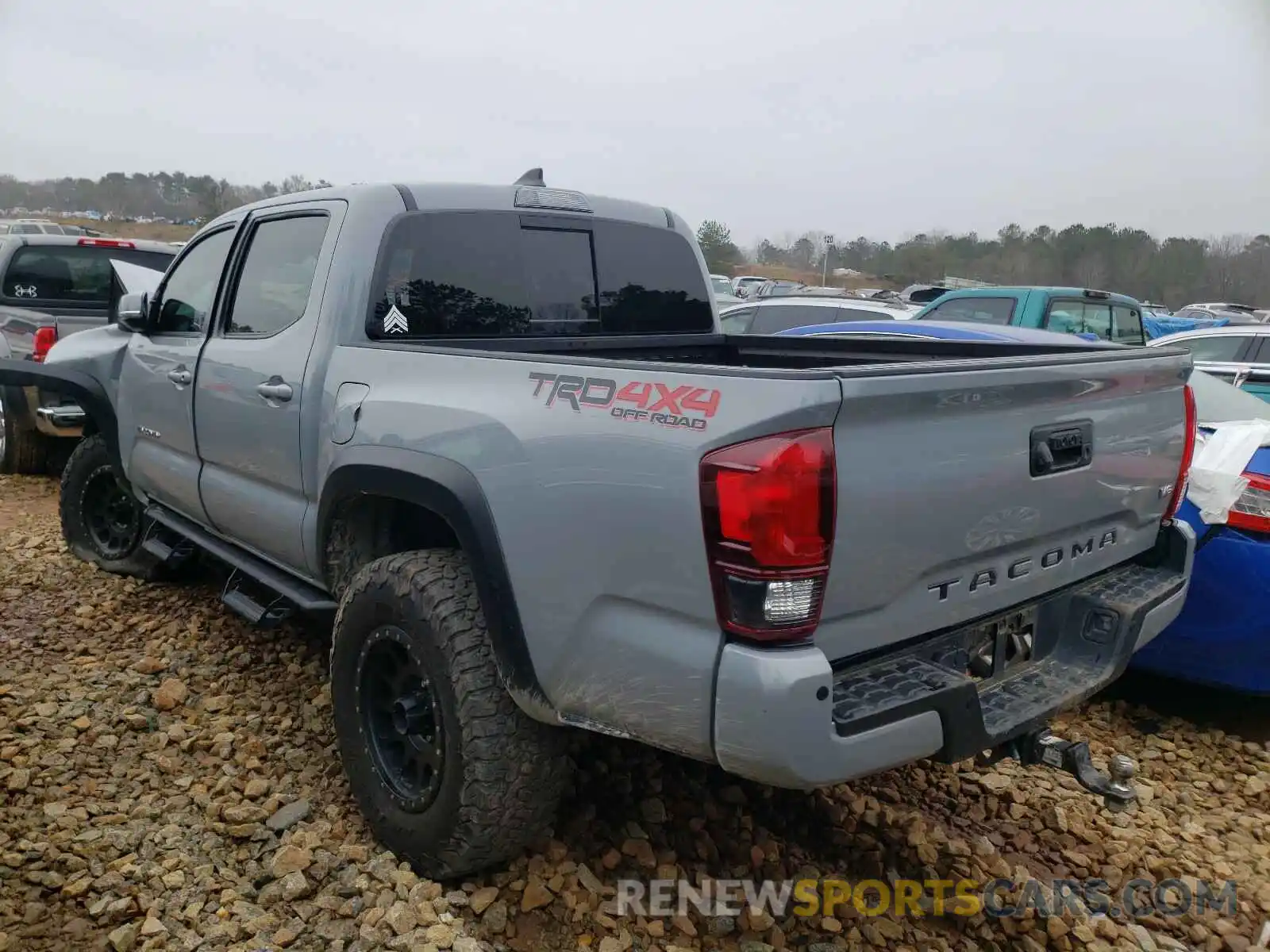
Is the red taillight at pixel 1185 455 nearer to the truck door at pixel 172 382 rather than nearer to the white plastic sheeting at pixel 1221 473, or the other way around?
the white plastic sheeting at pixel 1221 473

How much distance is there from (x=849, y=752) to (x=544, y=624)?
77 cm

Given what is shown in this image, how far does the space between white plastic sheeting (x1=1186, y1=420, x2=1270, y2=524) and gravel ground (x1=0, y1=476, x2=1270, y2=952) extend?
103 cm

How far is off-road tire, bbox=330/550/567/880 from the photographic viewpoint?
2.44 meters

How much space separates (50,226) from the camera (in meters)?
31.0

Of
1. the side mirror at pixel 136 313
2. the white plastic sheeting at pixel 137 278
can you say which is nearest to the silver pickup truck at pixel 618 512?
the side mirror at pixel 136 313

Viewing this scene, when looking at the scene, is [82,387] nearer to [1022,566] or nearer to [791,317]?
[1022,566]

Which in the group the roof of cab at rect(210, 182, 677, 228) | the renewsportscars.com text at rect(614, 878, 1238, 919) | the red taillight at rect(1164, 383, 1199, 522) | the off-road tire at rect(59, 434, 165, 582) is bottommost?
the renewsportscars.com text at rect(614, 878, 1238, 919)

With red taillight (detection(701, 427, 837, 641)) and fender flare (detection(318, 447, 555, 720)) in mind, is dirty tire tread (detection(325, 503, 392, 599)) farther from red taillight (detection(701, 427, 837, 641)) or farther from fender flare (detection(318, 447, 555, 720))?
red taillight (detection(701, 427, 837, 641))

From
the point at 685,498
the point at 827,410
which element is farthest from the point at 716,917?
the point at 827,410

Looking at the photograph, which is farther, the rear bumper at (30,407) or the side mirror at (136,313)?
the rear bumper at (30,407)

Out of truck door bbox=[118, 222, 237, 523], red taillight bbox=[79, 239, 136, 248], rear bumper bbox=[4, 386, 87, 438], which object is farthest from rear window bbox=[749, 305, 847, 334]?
truck door bbox=[118, 222, 237, 523]

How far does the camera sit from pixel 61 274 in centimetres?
725

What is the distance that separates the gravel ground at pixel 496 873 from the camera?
2527 mm

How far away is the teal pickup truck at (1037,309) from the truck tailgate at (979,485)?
5973 mm
